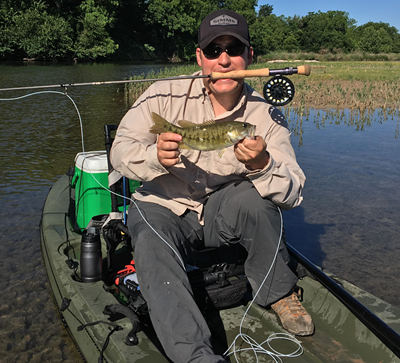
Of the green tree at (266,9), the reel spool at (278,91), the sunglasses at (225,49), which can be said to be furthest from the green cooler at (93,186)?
the green tree at (266,9)

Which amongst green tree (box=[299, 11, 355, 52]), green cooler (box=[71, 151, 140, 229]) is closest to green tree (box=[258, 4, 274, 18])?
green tree (box=[299, 11, 355, 52])

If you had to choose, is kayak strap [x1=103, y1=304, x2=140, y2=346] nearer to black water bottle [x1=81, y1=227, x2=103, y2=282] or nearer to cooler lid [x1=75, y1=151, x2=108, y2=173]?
black water bottle [x1=81, y1=227, x2=103, y2=282]

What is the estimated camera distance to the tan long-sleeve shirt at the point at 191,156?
3.03m

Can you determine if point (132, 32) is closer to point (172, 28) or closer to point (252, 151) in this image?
point (172, 28)

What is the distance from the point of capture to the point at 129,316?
9.35 ft

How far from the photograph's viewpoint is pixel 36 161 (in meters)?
9.27

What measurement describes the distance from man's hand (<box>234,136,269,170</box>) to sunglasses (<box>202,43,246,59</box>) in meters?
Answer: 1.04

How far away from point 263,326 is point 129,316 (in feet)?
3.42

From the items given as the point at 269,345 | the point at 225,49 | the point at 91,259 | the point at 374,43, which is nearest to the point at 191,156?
the point at 225,49

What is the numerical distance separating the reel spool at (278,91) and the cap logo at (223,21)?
64cm

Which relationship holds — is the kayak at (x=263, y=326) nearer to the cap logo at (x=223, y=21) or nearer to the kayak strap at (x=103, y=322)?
the kayak strap at (x=103, y=322)

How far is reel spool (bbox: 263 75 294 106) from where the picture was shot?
3.69 metres

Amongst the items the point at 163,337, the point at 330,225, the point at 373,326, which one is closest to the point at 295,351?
the point at 373,326

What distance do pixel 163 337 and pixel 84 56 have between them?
49.8 m
